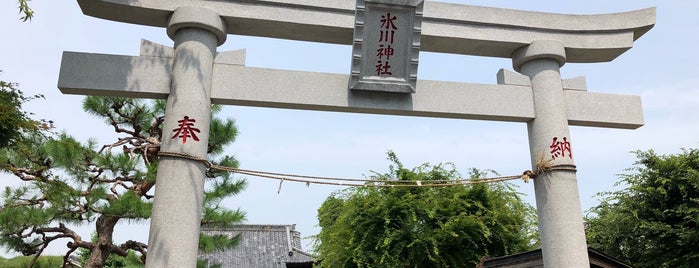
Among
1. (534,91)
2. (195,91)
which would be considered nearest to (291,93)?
(195,91)

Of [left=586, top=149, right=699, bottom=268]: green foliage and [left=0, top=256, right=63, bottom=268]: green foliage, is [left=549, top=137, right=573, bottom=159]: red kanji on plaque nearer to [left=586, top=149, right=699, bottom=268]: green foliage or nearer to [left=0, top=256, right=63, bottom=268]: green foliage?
[left=586, top=149, right=699, bottom=268]: green foliage

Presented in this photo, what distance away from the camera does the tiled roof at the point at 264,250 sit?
65.1 ft

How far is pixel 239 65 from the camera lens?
440 centimetres

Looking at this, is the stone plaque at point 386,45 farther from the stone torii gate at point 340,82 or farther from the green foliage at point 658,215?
the green foliage at point 658,215

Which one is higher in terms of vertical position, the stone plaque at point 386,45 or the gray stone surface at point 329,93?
the stone plaque at point 386,45

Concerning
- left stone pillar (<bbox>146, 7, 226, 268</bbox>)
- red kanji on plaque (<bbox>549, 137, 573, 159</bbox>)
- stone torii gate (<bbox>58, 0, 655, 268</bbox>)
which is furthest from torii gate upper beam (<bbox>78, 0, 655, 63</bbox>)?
red kanji on plaque (<bbox>549, 137, 573, 159</bbox>)

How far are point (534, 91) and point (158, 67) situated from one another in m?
3.46

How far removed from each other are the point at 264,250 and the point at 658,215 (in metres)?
14.8

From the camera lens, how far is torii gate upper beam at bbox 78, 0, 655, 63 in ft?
14.6

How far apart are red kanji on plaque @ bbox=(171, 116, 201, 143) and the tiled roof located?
15518 millimetres

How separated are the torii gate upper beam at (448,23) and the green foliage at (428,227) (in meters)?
6.17

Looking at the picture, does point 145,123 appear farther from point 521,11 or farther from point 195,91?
point 521,11

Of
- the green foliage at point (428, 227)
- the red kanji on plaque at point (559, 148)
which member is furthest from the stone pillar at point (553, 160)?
the green foliage at point (428, 227)

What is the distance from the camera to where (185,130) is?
13.3ft
